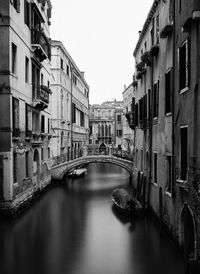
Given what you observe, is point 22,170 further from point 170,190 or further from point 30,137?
point 170,190

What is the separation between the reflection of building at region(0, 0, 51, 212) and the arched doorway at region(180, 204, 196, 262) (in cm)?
617

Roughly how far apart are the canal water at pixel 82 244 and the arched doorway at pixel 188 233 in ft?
1.96

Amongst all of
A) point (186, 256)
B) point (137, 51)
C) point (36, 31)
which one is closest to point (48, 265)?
point (186, 256)

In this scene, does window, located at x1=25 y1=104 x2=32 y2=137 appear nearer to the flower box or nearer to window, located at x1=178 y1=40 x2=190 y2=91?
the flower box

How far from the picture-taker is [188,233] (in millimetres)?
7527

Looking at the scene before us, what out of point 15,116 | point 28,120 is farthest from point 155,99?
point 28,120

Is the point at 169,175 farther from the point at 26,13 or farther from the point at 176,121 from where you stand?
the point at 26,13

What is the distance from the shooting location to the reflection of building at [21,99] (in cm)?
1136

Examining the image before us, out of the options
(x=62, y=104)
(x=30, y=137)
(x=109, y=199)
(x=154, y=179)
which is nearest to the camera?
(x=154, y=179)

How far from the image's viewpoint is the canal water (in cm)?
790

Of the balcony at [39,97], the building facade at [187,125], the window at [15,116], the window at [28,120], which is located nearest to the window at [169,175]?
the building facade at [187,125]

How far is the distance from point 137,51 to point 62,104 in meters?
7.51

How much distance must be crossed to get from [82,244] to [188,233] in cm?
345

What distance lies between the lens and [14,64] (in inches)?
484
